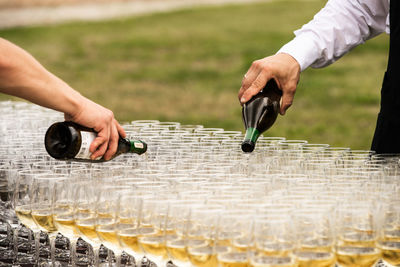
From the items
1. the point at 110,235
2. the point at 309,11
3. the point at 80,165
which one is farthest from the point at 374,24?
the point at 309,11

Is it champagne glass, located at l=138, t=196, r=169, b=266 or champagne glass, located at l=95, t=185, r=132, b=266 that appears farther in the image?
champagne glass, located at l=95, t=185, r=132, b=266

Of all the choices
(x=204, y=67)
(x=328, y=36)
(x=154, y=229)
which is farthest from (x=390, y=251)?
(x=204, y=67)

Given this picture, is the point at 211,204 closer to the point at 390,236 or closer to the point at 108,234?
the point at 108,234

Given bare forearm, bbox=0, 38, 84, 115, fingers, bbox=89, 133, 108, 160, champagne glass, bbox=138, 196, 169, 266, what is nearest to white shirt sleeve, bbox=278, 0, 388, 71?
fingers, bbox=89, 133, 108, 160

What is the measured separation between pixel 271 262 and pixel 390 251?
48cm

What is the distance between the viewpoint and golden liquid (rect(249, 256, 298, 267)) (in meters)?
2.50

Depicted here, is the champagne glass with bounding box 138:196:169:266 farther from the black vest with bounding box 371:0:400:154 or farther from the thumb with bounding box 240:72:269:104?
the black vest with bounding box 371:0:400:154

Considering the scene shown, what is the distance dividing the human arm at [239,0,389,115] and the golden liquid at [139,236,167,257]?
1.50 m

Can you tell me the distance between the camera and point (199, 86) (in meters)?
16.0

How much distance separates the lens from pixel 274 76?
3941 mm

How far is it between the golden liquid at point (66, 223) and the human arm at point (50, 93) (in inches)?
15.1

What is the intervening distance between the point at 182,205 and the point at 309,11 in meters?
20.8

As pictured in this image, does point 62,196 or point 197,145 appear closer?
point 62,196

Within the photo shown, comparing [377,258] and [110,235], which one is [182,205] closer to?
[110,235]
